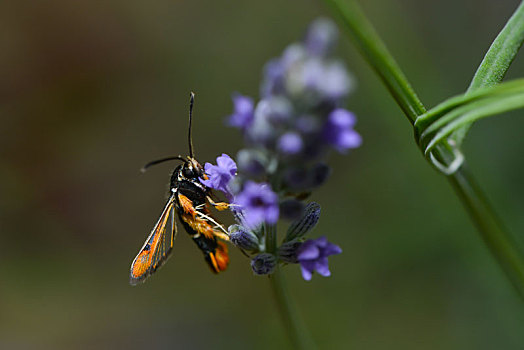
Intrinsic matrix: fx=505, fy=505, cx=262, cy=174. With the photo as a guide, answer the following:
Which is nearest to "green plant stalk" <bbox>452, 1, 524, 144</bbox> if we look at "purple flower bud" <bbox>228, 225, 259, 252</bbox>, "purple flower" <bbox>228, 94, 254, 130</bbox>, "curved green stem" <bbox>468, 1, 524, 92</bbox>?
"curved green stem" <bbox>468, 1, 524, 92</bbox>

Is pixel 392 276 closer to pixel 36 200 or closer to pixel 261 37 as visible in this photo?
pixel 261 37

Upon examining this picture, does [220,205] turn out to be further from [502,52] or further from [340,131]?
[502,52]

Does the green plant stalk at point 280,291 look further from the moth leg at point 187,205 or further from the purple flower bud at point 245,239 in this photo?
the moth leg at point 187,205

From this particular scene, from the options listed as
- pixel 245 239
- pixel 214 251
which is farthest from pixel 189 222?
pixel 245 239

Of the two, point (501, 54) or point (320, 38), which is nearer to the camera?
point (320, 38)

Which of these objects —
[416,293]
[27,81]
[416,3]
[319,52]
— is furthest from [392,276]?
[27,81]
